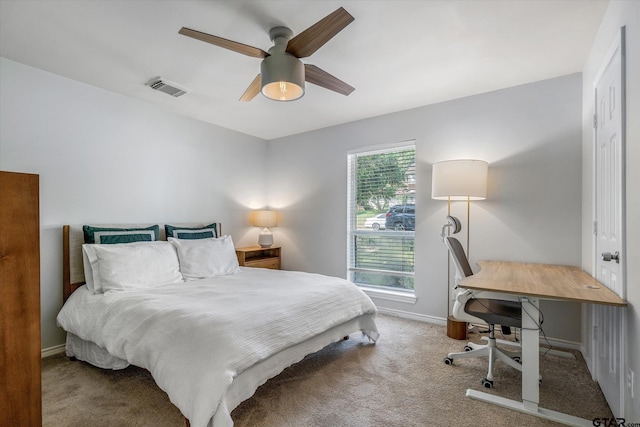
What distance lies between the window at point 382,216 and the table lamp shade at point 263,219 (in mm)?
1213

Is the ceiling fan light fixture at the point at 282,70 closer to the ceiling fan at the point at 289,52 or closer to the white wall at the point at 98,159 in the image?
the ceiling fan at the point at 289,52

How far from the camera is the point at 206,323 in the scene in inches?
71.9

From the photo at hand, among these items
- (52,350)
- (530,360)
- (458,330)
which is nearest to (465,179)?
(458,330)

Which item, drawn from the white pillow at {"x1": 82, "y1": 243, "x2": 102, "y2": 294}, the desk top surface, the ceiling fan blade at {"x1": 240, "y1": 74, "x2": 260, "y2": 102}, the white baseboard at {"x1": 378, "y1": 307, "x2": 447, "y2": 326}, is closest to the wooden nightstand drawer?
the white baseboard at {"x1": 378, "y1": 307, "x2": 447, "y2": 326}

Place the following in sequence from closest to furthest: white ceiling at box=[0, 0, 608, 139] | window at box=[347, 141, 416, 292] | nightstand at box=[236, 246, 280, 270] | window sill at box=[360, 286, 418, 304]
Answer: white ceiling at box=[0, 0, 608, 139], window sill at box=[360, 286, 418, 304], window at box=[347, 141, 416, 292], nightstand at box=[236, 246, 280, 270]

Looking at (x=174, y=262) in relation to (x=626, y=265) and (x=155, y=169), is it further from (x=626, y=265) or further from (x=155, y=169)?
(x=626, y=265)

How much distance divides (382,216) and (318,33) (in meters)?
2.59

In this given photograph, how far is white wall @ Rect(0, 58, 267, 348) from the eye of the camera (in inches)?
106

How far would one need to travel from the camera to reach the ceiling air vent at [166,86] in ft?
9.68

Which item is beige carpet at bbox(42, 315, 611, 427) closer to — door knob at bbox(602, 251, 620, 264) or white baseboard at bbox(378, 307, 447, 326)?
white baseboard at bbox(378, 307, 447, 326)

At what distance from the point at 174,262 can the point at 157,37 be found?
1923 millimetres

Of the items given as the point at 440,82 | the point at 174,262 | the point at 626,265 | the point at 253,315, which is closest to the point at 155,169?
the point at 174,262

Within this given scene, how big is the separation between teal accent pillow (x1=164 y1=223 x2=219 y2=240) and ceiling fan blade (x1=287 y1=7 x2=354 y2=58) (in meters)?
2.40

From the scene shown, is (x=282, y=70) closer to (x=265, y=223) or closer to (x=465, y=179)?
(x=465, y=179)
